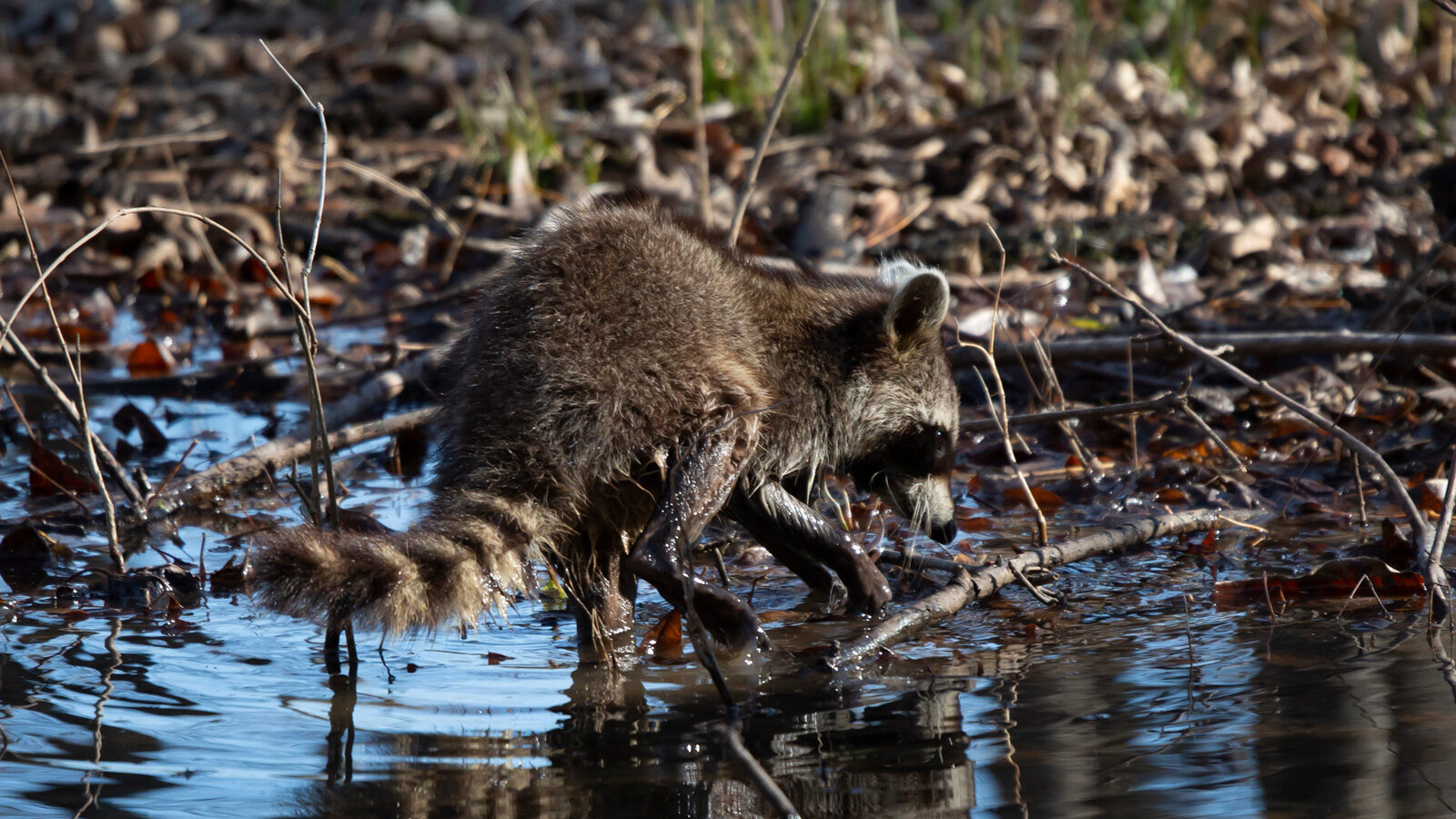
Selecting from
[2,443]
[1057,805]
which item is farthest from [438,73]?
[1057,805]

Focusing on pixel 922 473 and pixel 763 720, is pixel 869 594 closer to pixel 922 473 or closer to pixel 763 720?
pixel 922 473

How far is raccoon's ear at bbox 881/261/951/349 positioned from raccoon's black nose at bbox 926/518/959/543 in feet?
1.77

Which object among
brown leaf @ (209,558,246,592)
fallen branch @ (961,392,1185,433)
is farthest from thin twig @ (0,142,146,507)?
fallen branch @ (961,392,1185,433)

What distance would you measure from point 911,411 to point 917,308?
326 millimetres

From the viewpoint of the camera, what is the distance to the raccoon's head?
4.06m

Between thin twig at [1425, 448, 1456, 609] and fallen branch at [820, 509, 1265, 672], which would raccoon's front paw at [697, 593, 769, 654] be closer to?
fallen branch at [820, 509, 1265, 672]

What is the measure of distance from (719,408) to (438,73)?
20.3ft

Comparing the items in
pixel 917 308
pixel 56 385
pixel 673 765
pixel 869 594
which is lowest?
pixel 673 765

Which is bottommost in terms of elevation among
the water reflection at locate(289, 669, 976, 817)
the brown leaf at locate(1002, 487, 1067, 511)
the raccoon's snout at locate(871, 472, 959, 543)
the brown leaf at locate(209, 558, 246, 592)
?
the water reflection at locate(289, 669, 976, 817)

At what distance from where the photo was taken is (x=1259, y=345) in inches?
184

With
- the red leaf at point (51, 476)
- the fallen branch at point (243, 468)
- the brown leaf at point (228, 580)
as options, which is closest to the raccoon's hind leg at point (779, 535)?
the fallen branch at point (243, 468)

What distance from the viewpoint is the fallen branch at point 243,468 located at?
14.9 feet

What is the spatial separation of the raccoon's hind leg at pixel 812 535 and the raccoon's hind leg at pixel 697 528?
31 centimetres

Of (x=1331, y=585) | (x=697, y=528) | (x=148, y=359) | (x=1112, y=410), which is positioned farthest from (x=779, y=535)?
(x=148, y=359)
